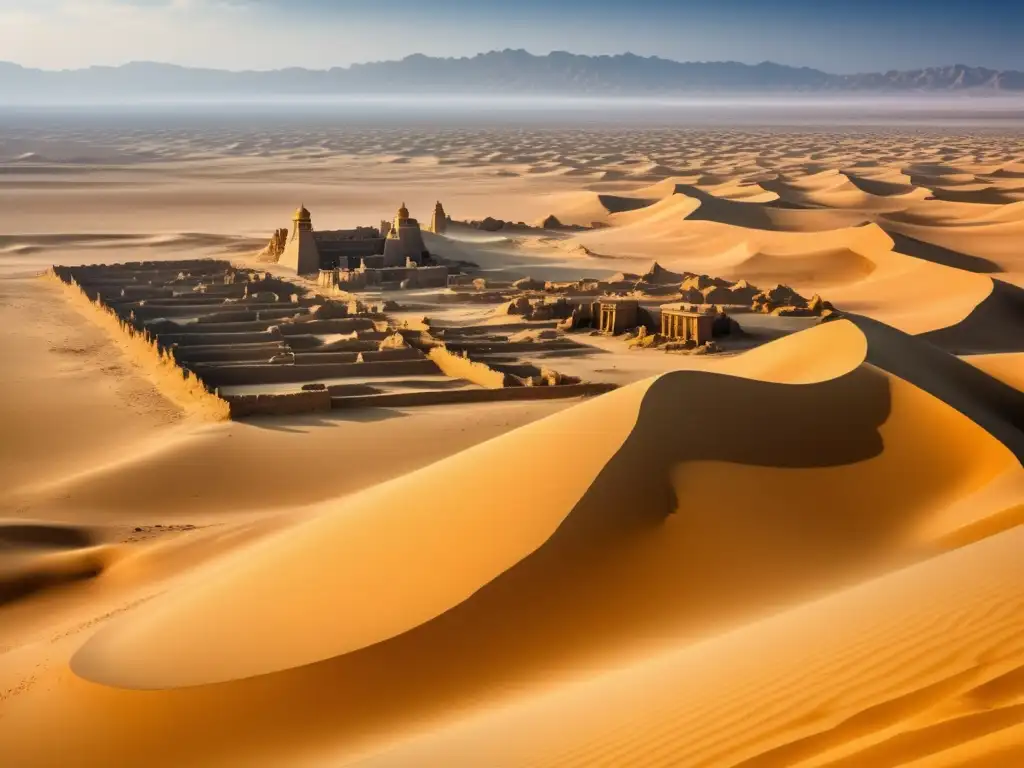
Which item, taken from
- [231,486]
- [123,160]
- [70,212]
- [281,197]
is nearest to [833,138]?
[123,160]

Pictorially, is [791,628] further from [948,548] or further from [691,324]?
[691,324]

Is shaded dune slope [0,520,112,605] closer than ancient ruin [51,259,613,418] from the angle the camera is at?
Yes

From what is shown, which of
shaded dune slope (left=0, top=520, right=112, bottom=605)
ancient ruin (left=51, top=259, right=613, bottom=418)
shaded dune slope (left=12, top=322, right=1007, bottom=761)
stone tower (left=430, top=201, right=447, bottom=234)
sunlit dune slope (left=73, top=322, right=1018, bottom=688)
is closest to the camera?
shaded dune slope (left=12, top=322, right=1007, bottom=761)

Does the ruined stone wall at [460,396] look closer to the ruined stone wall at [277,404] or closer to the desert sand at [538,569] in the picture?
the ruined stone wall at [277,404]

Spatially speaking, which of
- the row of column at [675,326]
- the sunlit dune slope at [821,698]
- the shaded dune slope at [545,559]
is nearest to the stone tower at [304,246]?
the row of column at [675,326]

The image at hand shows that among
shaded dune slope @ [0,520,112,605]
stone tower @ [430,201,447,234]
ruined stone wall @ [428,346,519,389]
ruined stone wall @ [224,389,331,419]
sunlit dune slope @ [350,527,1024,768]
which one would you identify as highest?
sunlit dune slope @ [350,527,1024,768]

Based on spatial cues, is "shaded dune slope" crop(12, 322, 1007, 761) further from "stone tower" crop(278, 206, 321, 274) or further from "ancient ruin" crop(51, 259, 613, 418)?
"stone tower" crop(278, 206, 321, 274)

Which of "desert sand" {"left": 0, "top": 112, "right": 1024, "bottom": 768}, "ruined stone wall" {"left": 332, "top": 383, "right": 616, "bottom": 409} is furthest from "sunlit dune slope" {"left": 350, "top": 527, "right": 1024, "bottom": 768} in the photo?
"ruined stone wall" {"left": 332, "top": 383, "right": 616, "bottom": 409}
